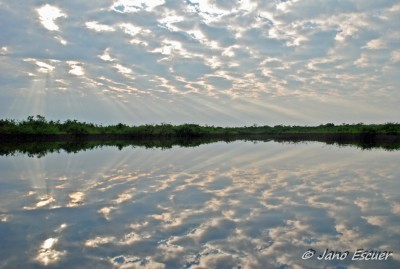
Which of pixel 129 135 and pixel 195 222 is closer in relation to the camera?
pixel 195 222

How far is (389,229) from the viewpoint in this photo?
712 cm

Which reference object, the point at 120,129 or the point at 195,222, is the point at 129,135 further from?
the point at 195,222

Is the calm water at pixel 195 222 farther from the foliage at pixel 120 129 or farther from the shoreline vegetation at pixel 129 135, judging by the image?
the foliage at pixel 120 129

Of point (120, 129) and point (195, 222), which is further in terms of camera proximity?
point (120, 129)

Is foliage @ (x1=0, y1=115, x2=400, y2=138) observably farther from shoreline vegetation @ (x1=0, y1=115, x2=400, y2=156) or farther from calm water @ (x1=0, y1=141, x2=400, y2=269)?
calm water @ (x1=0, y1=141, x2=400, y2=269)

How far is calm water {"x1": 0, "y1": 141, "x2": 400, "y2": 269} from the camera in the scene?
5.59 meters

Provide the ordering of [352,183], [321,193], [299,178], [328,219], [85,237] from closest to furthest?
1. [85,237]
2. [328,219]
3. [321,193]
4. [352,183]
5. [299,178]

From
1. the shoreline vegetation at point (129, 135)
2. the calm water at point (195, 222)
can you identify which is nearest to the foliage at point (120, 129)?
the shoreline vegetation at point (129, 135)

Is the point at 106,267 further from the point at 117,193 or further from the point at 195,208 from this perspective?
the point at 117,193

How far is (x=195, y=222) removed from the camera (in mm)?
7668

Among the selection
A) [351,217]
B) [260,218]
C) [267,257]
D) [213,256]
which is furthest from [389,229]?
[213,256]

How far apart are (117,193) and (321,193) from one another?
5918 mm

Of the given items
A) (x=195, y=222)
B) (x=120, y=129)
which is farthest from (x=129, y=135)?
(x=195, y=222)

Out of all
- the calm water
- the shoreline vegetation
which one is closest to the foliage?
the shoreline vegetation
